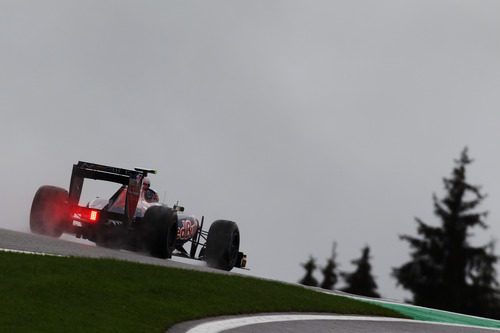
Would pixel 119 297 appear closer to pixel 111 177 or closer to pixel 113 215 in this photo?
pixel 113 215

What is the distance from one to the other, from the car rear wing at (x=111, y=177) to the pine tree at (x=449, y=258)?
93.2 ft

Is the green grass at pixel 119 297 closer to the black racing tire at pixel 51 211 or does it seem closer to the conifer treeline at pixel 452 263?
the black racing tire at pixel 51 211

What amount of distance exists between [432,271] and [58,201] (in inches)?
1186

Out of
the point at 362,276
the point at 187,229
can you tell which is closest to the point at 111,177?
the point at 187,229

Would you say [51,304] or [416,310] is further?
[416,310]

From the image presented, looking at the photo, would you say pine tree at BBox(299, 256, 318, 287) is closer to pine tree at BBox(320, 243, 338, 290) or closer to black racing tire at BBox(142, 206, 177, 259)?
pine tree at BBox(320, 243, 338, 290)

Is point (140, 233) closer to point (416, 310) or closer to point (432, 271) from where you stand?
point (416, 310)

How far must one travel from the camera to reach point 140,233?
18.4 meters

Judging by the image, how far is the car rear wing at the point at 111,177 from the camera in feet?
60.7

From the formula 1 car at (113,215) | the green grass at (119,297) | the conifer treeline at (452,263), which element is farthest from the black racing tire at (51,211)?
the conifer treeline at (452,263)

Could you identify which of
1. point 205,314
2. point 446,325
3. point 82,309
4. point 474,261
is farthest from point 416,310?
point 474,261

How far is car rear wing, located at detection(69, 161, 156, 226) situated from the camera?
18.5 metres

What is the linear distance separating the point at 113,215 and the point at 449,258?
3003 cm

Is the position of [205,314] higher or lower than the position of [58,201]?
lower
